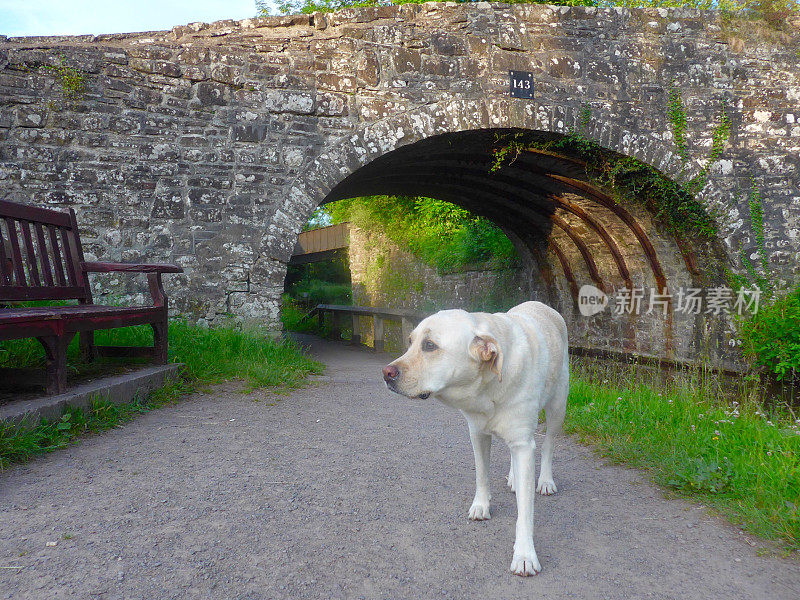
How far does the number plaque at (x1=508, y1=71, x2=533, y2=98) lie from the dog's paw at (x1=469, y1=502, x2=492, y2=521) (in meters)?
5.61

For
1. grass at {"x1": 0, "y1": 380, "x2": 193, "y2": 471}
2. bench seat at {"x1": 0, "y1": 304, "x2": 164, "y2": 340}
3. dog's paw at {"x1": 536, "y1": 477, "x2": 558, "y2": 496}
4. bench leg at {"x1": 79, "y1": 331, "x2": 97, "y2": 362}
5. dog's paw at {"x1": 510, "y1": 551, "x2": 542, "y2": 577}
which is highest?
bench seat at {"x1": 0, "y1": 304, "x2": 164, "y2": 340}

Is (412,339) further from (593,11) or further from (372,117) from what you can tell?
(593,11)

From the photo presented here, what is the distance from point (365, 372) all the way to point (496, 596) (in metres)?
5.26

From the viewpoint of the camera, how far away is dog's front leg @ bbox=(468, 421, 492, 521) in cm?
247

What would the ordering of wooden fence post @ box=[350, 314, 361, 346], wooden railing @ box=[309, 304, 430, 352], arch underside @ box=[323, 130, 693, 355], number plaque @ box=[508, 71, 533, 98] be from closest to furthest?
1. number plaque @ box=[508, 71, 533, 98]
2. arch underside @ box=[323, 130, 693, 355]
3. wooden railing @ box=[309, 304, 430, 352]
4. wooden fence post @ box=[350, 314, 361, 346]

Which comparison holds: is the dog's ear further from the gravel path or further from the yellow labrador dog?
the gravel path

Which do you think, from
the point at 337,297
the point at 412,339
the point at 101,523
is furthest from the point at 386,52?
the point at 337,297

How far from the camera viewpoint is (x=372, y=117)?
6.60 m

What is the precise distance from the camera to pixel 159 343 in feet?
15.9

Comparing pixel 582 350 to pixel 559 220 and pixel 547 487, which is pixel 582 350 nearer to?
pixel 559 220

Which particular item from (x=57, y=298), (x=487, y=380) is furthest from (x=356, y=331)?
(x=487, y=380)

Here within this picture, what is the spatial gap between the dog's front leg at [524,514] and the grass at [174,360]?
249cm

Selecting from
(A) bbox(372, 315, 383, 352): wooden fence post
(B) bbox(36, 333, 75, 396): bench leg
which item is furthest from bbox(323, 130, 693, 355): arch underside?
(B) bbox(36, 333, 75, 396): bench leg

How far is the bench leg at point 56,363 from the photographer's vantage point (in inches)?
137
